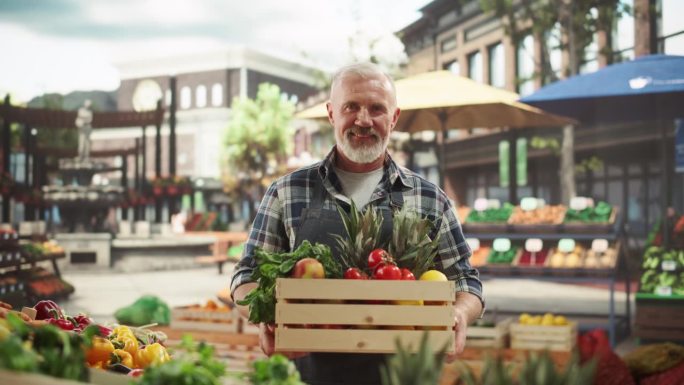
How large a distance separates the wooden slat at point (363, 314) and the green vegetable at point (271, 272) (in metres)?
0.08

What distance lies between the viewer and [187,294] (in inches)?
332

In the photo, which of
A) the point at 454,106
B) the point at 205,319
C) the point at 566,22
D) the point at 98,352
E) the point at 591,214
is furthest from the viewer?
the point at 566,22

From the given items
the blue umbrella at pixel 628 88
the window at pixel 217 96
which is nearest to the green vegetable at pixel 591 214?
the blue umbrella at pixel 628 88

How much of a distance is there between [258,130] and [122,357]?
7.42m

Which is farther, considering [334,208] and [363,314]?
[334,208]

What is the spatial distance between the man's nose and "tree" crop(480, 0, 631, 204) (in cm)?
735

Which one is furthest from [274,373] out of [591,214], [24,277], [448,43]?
[448,43]

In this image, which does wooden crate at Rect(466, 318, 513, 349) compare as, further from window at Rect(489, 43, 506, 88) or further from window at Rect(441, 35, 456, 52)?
window at Rect(441, 35, 456, 52)

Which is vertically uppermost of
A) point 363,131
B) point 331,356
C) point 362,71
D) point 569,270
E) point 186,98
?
point 186,98

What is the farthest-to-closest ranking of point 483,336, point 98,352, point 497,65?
1. point 497,65
2. point 483,336
3. point 98,352

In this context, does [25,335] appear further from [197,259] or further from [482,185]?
[482,185]

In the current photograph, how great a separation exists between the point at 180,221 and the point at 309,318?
7.53 m

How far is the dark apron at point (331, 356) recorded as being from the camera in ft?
7.10

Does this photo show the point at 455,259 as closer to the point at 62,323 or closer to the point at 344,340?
the point at 344,340
